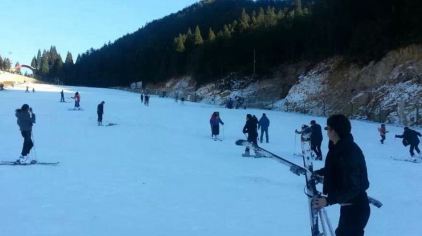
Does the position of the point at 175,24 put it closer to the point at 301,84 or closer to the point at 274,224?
the point at 301,84

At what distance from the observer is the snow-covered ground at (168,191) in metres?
7.86

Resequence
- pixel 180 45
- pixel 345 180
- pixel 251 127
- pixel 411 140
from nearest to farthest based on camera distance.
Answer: pixel 345 180 → pixel 251 127 → pixel 411 140 → pixel 180 45

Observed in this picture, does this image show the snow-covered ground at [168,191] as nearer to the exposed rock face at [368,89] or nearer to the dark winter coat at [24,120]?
the dark winter coat at [24,120]

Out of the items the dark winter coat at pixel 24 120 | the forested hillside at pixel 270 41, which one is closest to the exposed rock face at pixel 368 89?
the forested hillside at pixel 270 41

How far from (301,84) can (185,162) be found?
126ft

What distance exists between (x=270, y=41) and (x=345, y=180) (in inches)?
2701

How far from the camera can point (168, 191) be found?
1064 centimetres

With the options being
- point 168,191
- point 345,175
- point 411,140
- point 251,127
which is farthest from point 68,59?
point 345,175

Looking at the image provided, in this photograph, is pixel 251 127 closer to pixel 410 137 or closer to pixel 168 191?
pixel 410 137

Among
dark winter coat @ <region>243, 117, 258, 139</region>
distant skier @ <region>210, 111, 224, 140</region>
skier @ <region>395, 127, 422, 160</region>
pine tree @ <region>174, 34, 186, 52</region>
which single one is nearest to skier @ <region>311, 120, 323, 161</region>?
dark winter coat @ <region>243, 117, 258, 139</region>

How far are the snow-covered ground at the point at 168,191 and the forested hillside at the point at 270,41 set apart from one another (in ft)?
82.2

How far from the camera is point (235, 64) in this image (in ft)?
258

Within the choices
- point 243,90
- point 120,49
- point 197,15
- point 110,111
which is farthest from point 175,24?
point 110,111

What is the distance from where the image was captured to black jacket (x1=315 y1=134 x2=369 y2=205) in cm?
450
